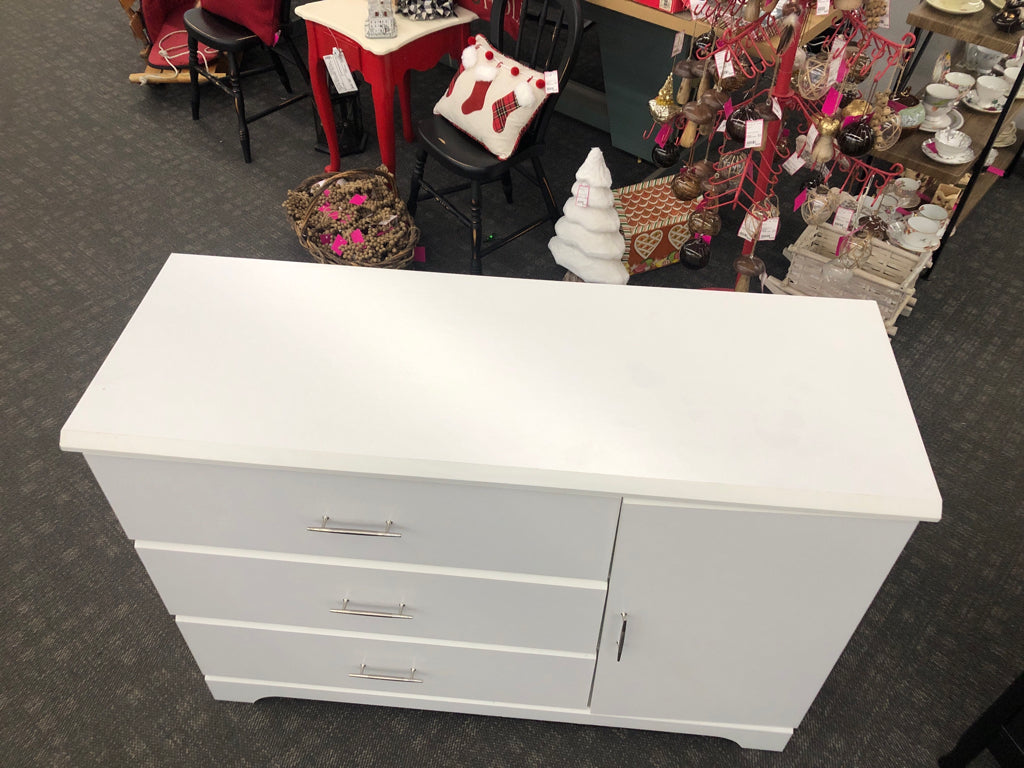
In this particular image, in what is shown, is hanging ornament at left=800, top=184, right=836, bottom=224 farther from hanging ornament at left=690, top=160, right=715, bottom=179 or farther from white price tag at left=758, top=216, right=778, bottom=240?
hanging ornament at left=690, top=160, right=715, bottom=179

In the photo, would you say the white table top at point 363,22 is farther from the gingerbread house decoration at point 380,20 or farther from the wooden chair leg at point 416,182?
the wooden chair leg at point 416,182

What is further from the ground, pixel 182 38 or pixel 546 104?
pixel 546 104

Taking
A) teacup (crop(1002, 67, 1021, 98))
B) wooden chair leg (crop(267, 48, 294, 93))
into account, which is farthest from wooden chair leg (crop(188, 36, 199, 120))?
teacup (crop(1002, 67, 1021, 98))

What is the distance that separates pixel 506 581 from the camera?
134cm

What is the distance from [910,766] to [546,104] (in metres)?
2.10

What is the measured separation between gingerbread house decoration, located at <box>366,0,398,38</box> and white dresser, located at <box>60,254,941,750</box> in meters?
1.50

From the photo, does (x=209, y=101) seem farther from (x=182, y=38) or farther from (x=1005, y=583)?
(x=1005, y=583)

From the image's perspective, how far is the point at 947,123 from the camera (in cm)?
252

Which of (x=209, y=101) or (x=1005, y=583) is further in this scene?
(x=209, y=101)

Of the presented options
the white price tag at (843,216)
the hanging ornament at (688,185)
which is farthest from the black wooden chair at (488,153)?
the white price tag at (843,216)

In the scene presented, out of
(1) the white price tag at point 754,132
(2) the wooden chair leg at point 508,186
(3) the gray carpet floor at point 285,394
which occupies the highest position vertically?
(1) the white price tag at point 754,132

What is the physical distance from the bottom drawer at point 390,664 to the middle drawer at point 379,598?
0.04m

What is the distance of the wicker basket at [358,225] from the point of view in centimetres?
264

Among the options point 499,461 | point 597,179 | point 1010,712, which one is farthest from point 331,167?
point 1010,712
